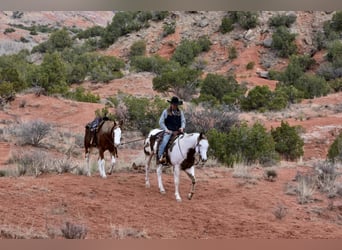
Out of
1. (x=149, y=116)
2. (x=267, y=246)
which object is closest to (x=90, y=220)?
(x=267, y=246)

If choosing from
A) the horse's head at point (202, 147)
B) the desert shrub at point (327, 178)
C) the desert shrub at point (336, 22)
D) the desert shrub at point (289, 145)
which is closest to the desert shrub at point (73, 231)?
the horse's head at point (202, 147)

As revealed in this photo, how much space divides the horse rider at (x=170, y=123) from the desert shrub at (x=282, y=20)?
2771cm

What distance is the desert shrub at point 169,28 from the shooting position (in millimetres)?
36188

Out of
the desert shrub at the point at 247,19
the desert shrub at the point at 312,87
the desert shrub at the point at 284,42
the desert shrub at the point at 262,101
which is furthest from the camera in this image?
the desert shrub at the point at 247,19

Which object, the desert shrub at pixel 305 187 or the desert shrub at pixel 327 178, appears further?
the desert shrub at pixel 327 178

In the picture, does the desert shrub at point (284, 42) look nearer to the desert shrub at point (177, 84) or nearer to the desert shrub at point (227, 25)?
the desert shrub at point (227, 25)

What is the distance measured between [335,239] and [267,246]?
1.03 metres

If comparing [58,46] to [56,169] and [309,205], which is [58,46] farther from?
[309,205]

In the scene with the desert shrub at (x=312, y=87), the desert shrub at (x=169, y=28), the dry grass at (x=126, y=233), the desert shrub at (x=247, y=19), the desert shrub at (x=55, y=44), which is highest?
the desert shrub at (x=247, y=19)

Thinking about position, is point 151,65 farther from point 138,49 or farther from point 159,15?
point 159,15

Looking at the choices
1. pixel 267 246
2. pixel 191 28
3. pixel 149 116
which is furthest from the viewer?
pixel 191 28

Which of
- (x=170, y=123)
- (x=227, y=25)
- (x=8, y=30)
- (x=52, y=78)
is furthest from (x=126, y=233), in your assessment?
(x=8, y=30)

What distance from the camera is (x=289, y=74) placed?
2606cm

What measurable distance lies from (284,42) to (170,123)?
25.8 m
